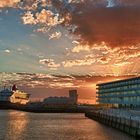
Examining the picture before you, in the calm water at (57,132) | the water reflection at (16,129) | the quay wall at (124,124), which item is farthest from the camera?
the water reflection at (16,129)

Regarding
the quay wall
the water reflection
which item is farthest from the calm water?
the quay wall

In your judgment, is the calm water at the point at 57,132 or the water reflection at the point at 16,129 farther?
the water reflection at the point at 16,129

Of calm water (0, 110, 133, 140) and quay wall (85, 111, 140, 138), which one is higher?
quay wall (85, 111, 140, 138)

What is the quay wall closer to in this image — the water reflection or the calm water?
the calm water

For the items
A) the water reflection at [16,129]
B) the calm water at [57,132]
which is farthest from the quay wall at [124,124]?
the water reflection at [16,129]

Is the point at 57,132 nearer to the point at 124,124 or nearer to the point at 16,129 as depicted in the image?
the point at 16,129

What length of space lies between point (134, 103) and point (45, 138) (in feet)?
450

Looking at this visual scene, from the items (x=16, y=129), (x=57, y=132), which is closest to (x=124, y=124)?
(x=57, y=132)

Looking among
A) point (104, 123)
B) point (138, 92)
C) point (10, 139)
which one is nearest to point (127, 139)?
point (10, 139)

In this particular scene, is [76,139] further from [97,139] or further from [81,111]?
[81,111]

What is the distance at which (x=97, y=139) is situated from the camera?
62.9m

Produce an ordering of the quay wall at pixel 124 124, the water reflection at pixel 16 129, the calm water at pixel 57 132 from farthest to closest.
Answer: the water reflection at pixel 16 129 < the calm water at pixel 57 132 < the quay wall at pixel 124 124

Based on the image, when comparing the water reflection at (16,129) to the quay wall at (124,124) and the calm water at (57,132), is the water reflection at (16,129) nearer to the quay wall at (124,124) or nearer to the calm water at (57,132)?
the calm water at (57,132)

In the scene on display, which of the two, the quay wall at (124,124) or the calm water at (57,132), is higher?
the quay wall at (124,124)
